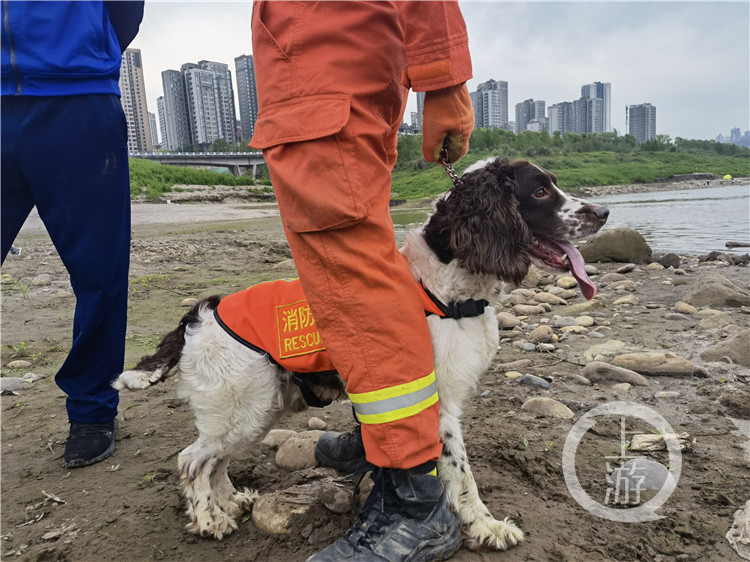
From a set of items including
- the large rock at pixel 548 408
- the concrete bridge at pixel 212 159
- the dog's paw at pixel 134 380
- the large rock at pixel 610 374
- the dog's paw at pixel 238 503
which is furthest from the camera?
the concrete bridge at pixel 212 159

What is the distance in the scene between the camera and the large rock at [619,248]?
881 centimetres

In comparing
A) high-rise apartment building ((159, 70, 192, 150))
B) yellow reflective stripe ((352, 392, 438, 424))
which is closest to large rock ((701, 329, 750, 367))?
yellow reflective stripe ((352, 392, 438, 424))

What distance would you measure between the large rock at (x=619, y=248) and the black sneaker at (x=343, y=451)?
7508mm

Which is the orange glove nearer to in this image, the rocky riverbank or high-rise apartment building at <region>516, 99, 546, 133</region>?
the rocky riverbank

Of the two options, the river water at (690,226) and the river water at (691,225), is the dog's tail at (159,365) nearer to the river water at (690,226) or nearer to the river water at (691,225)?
the river water at (690,226)

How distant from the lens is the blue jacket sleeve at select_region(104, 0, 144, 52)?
10.3 feet

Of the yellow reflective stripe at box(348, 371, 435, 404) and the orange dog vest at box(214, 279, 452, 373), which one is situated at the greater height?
the orange dog vest at box(214, 279, 452, 373)

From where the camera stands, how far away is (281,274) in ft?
26.6

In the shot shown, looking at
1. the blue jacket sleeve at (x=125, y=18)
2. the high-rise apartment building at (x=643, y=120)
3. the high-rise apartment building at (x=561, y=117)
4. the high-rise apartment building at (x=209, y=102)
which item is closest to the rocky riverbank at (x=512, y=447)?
the blue jacket sleeve at (x=125, y=18)

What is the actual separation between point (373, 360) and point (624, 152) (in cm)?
6635

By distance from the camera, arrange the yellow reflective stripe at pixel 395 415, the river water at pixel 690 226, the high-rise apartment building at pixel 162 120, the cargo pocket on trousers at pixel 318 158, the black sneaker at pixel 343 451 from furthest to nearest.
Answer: the high-rise apartment building at pixel 162 120 < the river water at pixel 690 226 < the black sneaker at pixel 343 451 < the yellow reflective stripe at pixel 395 415 < the cargo pocket on trousers at pixel 318 158

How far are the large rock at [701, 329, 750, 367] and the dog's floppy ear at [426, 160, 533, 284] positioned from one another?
2.30 meters

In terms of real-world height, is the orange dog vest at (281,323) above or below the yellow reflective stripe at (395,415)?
above

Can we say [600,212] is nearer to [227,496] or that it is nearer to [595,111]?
[227,496]
